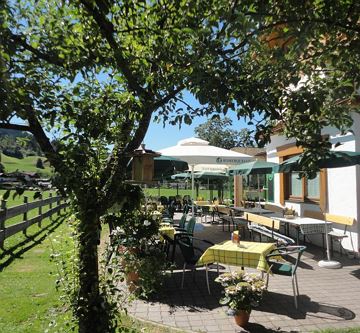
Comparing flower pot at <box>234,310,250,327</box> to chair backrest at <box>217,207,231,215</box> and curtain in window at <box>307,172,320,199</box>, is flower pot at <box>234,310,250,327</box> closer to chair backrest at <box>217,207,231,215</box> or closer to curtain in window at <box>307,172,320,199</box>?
curtain in window at <box>307,172,320,199</box>

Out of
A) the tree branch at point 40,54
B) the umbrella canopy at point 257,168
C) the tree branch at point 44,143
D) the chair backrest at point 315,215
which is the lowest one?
the chair backrest at point 315,215

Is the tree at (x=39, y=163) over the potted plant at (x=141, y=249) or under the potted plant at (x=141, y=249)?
over

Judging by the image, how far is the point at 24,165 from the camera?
2262 mm

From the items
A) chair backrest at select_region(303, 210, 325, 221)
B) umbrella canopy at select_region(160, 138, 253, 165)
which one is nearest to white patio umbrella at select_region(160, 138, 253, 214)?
umbrella canopy at select_region(160, 138, 253, 165)

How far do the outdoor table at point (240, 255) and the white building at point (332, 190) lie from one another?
1.81m

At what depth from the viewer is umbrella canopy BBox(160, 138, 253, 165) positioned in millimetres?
10094

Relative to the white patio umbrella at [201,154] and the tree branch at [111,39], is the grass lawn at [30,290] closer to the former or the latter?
the tree branch at [111,39]

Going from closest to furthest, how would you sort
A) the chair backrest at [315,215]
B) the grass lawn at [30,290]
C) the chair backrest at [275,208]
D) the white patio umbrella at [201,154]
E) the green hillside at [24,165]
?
1. the green hillside at [24,165]
2. the grass lawn at [30,290]
3. the chair backrest at [315,215]
4. the white patio umbrella at [201,154]
5. the chair backrest at [275,208]

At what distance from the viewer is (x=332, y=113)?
2.86 metres

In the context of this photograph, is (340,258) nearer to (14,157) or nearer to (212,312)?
(212,312)

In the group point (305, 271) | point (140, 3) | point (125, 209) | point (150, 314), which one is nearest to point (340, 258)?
point (305, 271)

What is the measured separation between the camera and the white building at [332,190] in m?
8.27

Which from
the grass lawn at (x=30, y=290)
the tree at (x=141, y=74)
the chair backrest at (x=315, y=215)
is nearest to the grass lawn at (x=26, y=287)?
the grass lawn at (x=30, y=290)

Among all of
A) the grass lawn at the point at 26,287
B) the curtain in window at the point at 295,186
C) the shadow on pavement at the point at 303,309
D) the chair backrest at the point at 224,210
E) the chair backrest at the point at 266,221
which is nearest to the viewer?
the grass lawn at the point at 26,287
